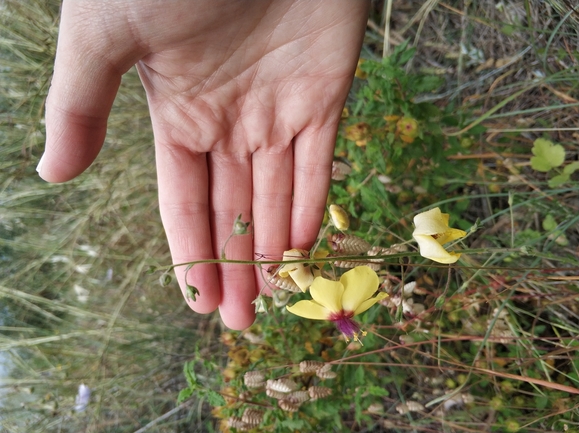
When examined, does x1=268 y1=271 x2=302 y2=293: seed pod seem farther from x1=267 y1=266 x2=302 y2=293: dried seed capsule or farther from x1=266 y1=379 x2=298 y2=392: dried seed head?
x1=266 y1=379 x2=298 y2=392: dried seed head

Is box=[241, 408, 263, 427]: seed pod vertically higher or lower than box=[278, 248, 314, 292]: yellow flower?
lower

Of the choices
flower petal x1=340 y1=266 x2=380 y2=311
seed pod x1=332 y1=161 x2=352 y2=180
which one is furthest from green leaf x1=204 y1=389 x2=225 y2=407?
seed pod x1=332 y1=161 x2=352 y2=180

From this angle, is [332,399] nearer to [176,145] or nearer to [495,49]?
[176,145]

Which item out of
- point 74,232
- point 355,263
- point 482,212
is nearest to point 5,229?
point 74,232

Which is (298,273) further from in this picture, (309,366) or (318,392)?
(318,392)

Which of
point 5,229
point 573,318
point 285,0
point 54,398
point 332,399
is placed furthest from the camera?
point 5,229
